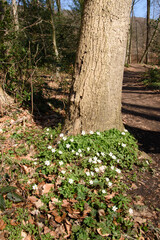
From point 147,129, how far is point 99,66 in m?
2.54

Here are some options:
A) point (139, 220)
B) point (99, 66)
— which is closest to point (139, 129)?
point (99, 66)

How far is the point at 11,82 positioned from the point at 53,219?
3.40 m

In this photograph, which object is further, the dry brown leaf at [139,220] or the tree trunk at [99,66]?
the tree trunk at [99,66]

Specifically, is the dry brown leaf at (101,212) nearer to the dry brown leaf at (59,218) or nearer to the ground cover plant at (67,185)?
the ground cover plant at (67,185)

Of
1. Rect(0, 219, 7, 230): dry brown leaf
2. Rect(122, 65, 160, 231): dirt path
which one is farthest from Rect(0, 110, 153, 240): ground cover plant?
Rect(122, 65, 160, 231): dirt path

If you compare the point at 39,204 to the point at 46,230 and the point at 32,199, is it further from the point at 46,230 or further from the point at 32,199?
the point at 46,230

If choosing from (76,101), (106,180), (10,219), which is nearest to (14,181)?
(10,219)

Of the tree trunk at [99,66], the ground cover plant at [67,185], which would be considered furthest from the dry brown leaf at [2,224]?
the tree trunk at [99,66]

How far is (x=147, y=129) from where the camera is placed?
4484 millimetres

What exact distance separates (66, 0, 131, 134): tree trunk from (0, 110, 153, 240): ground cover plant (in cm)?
33

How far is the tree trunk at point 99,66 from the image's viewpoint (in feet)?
8.70

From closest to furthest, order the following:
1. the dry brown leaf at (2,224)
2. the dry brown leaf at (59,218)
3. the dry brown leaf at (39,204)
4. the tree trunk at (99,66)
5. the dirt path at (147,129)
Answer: the dry brown leaf at (2,224)
the dry brown leaf at (59,218)
the dry brown leaf at (39,204)
the dirt path at (147,129)
the tree trunk at (99,66)

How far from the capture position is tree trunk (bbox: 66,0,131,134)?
2.65 meters

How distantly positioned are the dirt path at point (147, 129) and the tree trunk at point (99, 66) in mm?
1139
